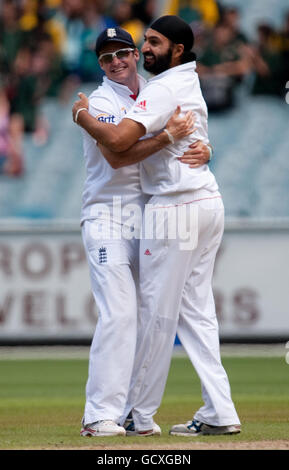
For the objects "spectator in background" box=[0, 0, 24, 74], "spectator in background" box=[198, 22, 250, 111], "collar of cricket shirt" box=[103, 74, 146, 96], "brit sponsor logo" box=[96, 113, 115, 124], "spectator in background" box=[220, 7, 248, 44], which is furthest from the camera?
"spectator in background" box=[0, 0, 24, 74]

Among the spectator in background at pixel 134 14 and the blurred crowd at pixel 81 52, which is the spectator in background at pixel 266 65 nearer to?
the blurred crowd at pixel 81 52

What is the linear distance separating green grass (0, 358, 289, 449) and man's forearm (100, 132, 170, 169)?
5.08 ft

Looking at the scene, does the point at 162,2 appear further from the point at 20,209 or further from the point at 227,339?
the point at 227,339

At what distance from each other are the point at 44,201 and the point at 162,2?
3.75 metres

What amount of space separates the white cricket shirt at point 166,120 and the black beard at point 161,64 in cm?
3

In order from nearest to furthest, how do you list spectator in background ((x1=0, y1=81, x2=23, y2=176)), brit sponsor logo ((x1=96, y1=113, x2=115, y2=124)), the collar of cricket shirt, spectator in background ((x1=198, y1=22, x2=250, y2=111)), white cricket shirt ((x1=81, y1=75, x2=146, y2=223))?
1. brit sponsor logo ((x1=96, y1=113, x2=115, y2=124))
2. white cricket shirt ((x1=81, y1=75, x2=146, y2=223))
3. the collar of cricket shirt
4. spectator in background ((x1=0, y1=81, x2=23, y2=176))
5. spectator in background ((x1=198, y1=22, x2=250, y2=111))

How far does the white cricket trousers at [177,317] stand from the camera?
238 inches

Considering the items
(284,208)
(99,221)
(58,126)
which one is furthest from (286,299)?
(99,221)

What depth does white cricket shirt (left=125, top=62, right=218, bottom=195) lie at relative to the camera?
5.93 m

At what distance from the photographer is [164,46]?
238 inches

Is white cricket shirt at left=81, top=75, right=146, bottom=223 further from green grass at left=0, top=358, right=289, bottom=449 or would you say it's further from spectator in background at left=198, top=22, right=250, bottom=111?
spectator in background at left=198, top=22, right=250, bottom=111

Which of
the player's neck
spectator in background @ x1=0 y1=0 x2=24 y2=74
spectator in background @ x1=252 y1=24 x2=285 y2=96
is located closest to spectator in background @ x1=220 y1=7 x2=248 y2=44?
spectator in background @ x1=252 y1=24 x2=285 y2=96

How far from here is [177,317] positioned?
6086 mm

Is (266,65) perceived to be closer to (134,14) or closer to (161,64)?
(134,14)
